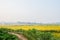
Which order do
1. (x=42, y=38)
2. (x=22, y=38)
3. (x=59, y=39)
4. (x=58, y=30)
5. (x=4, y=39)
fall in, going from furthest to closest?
(x=58, y=30)
(x=59, y=39)
(x=42, y=38)
(x=22, y=38)
(x=4, y=39)

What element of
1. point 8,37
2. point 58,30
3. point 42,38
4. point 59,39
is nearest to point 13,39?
point 8,37

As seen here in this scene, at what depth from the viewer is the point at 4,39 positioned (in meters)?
11.9

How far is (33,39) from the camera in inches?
558

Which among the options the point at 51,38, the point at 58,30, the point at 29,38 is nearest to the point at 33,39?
the point at 29,38

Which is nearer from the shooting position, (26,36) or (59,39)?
(26,36)

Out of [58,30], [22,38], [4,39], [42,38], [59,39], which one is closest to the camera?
[4,39]

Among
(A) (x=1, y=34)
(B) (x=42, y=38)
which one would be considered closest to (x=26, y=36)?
(A) (x=1, y=34)

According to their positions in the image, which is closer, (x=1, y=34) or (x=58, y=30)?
(x=1, y=34)

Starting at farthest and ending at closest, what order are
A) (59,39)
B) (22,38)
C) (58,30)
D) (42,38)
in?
(58,30) < (59,39) < (42,38) < (22,38)

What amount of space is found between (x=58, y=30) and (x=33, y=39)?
9.74m

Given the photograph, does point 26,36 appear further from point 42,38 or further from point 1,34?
point 42,38

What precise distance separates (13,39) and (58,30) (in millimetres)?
12080

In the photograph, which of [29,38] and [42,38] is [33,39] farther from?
[42,38]

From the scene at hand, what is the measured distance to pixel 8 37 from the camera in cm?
1210
